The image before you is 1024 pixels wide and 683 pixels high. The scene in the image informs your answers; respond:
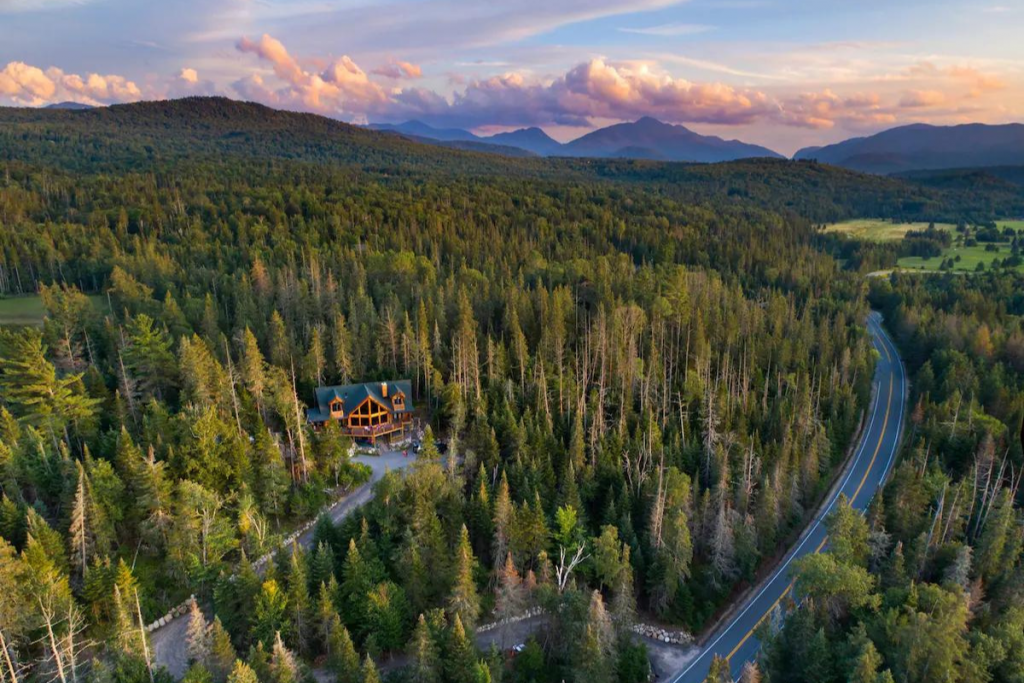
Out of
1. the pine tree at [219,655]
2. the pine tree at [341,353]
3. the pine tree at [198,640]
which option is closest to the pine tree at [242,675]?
the pine tree at [219,655]

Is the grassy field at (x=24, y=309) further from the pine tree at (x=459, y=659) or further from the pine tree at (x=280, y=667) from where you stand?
the pine tree at (x=459, y=659)

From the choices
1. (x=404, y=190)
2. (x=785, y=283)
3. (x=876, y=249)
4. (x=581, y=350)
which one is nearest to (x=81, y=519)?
(x=581, y=350)

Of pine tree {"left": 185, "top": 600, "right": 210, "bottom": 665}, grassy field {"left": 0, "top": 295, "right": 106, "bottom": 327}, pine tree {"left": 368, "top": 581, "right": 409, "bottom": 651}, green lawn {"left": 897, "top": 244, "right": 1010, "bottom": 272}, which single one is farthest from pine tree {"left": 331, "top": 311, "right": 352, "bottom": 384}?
green lawn {"left": 897, "top": 244, "right": 1010, "bottom": 272}

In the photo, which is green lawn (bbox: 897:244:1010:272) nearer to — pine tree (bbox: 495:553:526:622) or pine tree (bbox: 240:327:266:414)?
pine tree (bbox: 495:553:526:622)

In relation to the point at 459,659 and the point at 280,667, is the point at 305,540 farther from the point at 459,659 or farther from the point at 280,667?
the point at 459,659

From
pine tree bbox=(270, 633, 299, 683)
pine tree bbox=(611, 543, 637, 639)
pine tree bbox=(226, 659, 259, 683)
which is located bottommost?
pine tree bbox=(611, 543, 637, 639)

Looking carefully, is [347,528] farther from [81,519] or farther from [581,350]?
[581,350]

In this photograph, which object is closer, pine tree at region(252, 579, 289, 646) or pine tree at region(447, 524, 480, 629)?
pine tree at region(252, 579, 289, 646)

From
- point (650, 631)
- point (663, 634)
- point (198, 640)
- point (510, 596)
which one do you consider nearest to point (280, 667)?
point (198, 640)
